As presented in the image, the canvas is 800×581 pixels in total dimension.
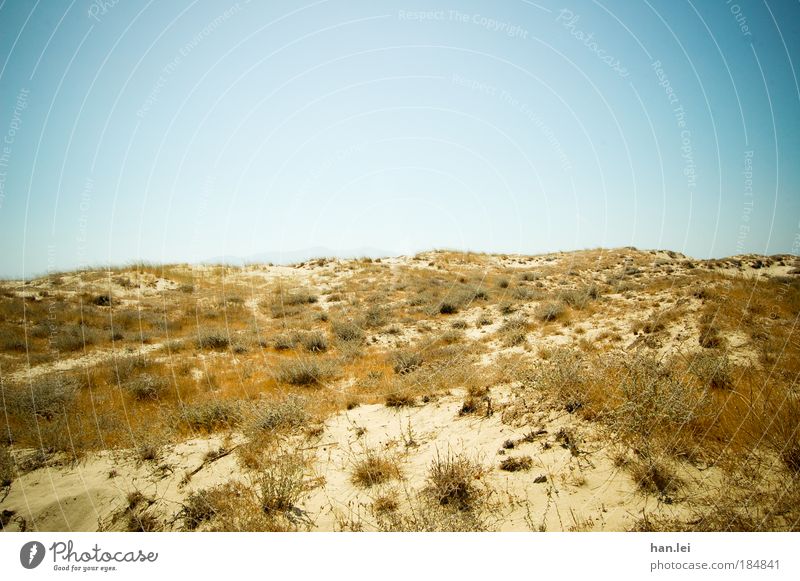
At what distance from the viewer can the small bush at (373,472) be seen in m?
4.27

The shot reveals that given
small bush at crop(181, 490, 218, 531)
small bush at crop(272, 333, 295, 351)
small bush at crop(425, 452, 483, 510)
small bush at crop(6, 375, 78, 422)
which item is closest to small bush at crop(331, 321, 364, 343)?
small bush at crop(272, 333, 295, 351)

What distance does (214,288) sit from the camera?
831 inches

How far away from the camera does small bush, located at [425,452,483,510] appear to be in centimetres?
361

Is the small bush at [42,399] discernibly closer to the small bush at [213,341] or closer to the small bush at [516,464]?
the small bush at [213,341]

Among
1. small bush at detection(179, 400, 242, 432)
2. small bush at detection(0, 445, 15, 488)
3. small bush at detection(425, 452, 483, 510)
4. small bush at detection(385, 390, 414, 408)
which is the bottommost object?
small bush at detection(0, 445, 15, 488)

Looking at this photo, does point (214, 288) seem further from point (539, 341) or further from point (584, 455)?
point (584, 455)

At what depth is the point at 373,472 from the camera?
437 centimetres

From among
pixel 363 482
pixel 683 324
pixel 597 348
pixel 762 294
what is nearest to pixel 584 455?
pixel 363 482

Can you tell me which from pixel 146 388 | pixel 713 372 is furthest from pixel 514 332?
pixel 146 388

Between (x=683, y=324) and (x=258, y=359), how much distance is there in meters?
13.4
